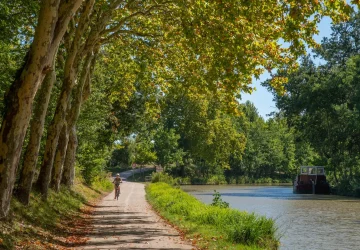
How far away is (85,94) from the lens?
25.8 m

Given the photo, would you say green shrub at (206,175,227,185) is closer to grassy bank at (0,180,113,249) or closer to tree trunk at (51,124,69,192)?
tree trunk at (51,124,69,192)

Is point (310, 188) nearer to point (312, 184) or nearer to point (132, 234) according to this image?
point (312, 184)

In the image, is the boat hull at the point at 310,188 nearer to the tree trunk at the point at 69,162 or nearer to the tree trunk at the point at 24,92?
the tree trunk at the point at 69,162

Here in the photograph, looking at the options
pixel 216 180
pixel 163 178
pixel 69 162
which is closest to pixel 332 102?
pixel 163 178

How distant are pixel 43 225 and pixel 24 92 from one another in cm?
473

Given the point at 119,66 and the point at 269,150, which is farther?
the point at 269,150

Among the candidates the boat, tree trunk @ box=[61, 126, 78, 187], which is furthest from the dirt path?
the boat

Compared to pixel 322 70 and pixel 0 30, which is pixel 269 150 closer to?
pixel 322 70

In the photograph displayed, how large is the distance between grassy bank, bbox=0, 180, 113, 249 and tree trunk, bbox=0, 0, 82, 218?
2.52ft

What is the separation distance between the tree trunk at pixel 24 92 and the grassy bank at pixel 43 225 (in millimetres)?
768

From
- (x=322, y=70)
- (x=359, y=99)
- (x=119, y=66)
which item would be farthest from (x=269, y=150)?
(x=119, y=66)

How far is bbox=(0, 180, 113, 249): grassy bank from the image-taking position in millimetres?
11560

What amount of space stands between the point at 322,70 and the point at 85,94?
1485 inches

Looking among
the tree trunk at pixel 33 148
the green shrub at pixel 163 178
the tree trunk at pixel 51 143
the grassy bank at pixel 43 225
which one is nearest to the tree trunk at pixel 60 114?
the tree trunk at pixel 51 143
